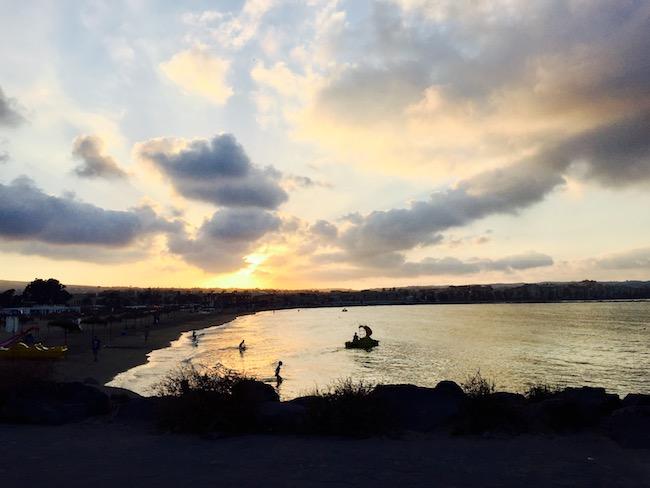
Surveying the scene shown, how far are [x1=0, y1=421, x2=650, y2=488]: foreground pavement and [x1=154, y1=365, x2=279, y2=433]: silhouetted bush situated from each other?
0.59m

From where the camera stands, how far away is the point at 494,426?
1297cm

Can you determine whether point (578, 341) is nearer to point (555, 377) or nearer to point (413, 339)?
point (413, 339)

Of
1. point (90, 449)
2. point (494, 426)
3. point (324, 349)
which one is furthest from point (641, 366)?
point (90, 449)

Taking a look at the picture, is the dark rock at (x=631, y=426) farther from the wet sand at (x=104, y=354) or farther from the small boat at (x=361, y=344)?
the small boat at (x=361, y=344)

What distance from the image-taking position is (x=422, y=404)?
14.1 metres

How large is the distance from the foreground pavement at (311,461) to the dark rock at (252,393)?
1.37 meters

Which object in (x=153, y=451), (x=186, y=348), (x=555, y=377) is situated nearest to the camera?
(x=153, y=451)

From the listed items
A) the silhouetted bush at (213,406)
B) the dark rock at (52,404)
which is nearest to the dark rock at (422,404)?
the silhouetted bush at (213,406)

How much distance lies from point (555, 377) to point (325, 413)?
3740 cm

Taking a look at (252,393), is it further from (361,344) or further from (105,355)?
(361,344)

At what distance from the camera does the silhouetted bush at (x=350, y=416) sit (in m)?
12.8

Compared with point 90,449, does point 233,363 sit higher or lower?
lower

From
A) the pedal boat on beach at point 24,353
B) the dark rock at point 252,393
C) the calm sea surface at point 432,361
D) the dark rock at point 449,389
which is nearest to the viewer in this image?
the dark rock at point 252,393

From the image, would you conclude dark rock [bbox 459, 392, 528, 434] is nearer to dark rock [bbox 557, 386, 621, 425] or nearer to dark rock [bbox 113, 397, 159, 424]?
dark rock [bbox 557, 386, 621, 425]
